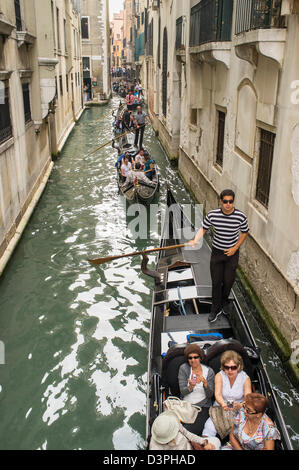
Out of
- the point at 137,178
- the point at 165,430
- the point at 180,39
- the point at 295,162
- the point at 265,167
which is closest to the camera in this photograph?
the point at 165,430

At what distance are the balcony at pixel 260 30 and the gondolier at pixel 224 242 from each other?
153 cm

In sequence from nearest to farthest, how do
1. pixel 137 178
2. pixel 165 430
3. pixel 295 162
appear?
pixel 165 430 < pixel 295 162 < pixel 137 178

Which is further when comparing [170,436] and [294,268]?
[294,268]

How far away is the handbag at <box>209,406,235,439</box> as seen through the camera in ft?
9.91

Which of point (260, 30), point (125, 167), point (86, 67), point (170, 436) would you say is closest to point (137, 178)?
point (125, 167)

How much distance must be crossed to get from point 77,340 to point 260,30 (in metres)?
3.74

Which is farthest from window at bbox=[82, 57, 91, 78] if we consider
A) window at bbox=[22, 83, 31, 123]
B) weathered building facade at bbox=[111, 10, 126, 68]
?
weathered building facade at bbox=[111, 10, 126, 68]

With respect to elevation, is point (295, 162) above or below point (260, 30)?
below

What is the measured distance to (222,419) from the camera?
3059mm

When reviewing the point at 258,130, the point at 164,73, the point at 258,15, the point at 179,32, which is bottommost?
the point at 258,130

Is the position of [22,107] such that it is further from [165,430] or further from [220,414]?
[165,430]

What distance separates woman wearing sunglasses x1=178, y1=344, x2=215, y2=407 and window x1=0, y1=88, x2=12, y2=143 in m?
4.65

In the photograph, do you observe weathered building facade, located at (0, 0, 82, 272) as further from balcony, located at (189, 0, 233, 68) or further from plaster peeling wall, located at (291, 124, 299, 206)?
plaster peeling wall, located at (291, 124, 299, 206)
